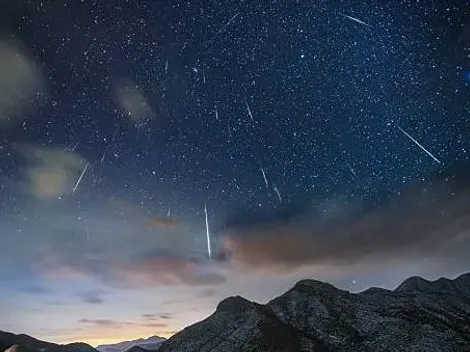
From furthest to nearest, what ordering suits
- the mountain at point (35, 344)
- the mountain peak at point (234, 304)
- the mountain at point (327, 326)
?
the mountain at point (35, 344) < the mountain peak at point (234, 304) < the mountain at point (327, 326)

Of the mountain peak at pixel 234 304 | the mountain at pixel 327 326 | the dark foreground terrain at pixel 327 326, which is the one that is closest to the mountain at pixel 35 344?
the dark foreground terrain at pixel 327 326

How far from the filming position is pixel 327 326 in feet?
387

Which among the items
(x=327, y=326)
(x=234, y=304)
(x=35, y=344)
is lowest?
(x=327, y=326)

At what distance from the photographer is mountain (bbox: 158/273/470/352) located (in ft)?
343

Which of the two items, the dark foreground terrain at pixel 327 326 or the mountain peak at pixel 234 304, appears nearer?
the dark foreground terrain at pixel 327 326

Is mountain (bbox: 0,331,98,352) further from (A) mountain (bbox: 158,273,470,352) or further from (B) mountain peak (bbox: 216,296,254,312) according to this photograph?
(B) mountain peak (bbox: 216,296,254,312)

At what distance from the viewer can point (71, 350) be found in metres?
178

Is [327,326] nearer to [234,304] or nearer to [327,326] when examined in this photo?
[327,326]

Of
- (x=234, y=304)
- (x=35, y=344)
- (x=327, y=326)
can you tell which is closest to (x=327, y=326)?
(x=327, y=326)

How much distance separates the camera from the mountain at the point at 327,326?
343ft

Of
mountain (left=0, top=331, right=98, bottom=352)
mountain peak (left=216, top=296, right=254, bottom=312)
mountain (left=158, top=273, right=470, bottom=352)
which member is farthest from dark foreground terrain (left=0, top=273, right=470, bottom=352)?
mountain (left=0, top=331, right=98, bottom=352)

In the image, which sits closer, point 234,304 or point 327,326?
point 327,326

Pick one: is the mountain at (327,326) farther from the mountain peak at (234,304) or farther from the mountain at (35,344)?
the mountain at (35,344)

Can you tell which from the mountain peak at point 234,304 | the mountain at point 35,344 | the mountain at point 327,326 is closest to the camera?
the mountain at point 327,326
